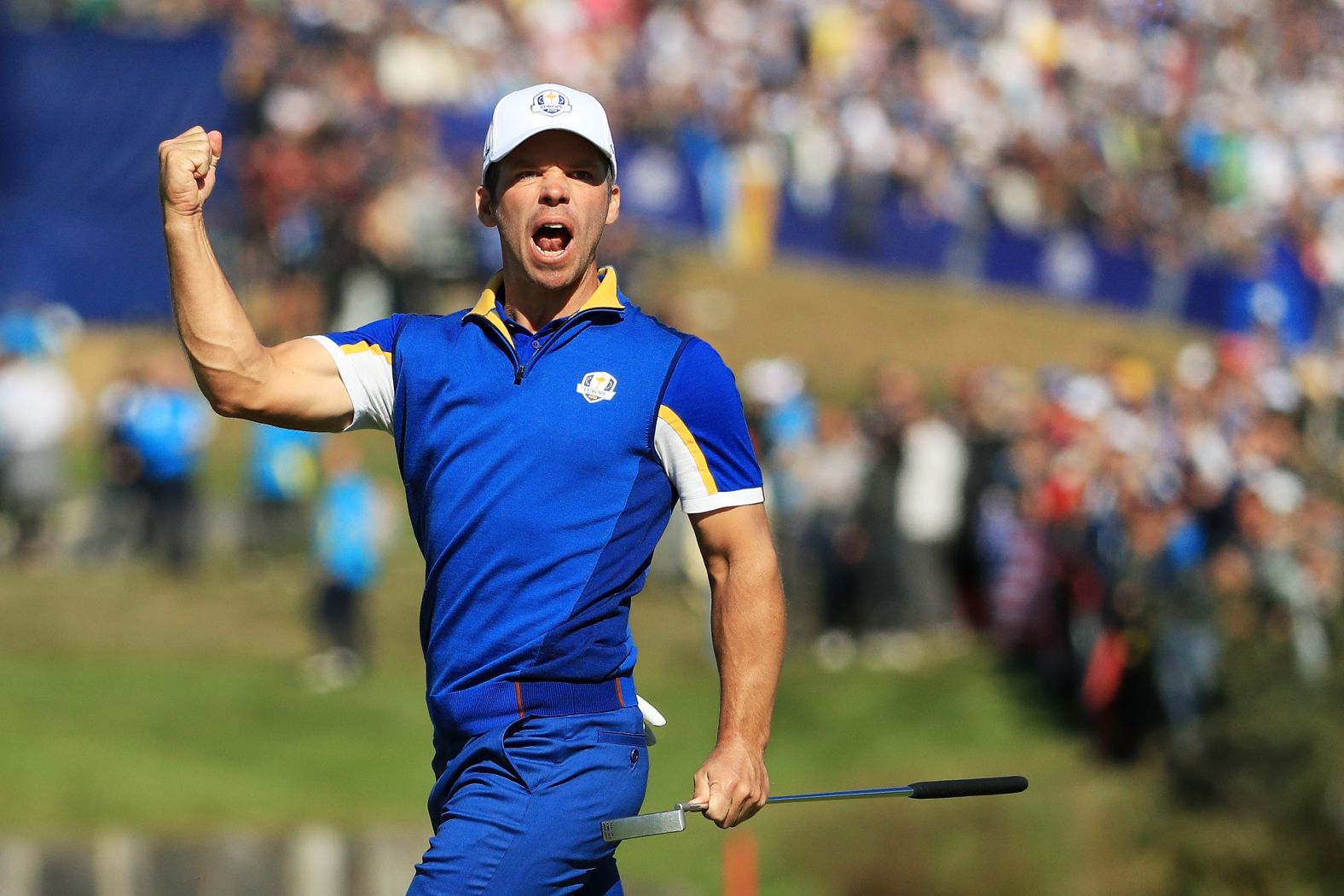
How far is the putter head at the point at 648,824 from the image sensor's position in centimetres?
405

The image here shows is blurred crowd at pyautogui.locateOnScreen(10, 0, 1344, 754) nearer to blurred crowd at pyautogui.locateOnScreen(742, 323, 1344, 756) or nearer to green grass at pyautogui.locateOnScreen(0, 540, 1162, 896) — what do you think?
blurred crowd at pyautogui.locateOnScreen(742, 323, 1344, 756)

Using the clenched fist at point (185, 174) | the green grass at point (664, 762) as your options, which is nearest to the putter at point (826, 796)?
the clenched fist at point (185, 174)

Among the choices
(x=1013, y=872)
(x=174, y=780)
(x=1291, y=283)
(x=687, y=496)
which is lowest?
(x=1013, y=872)

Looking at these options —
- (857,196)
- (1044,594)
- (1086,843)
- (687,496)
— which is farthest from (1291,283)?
(687,496)

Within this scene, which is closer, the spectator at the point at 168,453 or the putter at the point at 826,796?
the putter at the point at 826,796

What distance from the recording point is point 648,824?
4145 millimetres

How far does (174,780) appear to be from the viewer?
15.1 meters

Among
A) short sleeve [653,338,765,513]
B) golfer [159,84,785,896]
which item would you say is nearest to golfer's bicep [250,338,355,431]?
golfer [159,84,785,896]

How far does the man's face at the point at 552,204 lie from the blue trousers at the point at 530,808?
930mm

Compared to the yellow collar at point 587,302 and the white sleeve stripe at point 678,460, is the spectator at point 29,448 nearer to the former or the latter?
the yellow collar at point 587,302

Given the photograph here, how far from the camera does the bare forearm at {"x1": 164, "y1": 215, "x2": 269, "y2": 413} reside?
427cm

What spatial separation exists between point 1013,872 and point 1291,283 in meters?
10.6

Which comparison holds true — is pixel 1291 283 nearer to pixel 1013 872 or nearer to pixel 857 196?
pixel 857 196

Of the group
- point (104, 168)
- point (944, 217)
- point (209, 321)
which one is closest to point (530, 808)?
point (209, 321)
